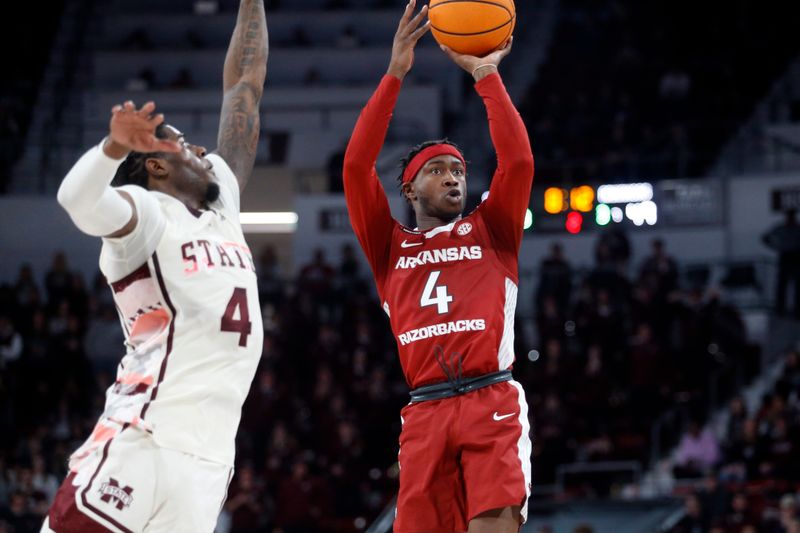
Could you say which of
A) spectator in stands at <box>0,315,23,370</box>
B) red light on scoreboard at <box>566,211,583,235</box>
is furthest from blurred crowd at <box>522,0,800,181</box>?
spectator in stands at <box>0,315,23,370</box>

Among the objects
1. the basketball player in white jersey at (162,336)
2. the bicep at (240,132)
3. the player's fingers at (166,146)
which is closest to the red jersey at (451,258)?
the bicep at (240,132)

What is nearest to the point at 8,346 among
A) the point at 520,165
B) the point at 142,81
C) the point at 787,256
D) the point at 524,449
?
the point at 142,81

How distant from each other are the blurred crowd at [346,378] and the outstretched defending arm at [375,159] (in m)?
11.0

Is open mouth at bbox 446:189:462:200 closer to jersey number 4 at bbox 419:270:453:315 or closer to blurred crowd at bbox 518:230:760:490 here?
jersey number 4 at bbox 419:270:453:315

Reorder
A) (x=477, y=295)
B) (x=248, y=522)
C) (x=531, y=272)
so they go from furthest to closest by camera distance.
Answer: (x=531, y=272)
(x=248, y=522)
(x=477, y=295)

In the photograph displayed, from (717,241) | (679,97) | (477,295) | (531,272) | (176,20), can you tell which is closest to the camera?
(477,295)

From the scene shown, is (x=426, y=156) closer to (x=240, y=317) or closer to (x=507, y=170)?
(x=507, y=170)

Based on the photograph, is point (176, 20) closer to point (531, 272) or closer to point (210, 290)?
point (531, 272)

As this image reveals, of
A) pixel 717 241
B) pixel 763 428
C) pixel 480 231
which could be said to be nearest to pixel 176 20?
pixel 717 241

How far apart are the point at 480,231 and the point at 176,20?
79.8 feet

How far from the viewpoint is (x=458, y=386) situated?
633 cm

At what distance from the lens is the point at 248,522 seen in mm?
17344

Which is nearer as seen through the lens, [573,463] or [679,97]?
[573,463]

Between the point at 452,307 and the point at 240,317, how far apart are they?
1372 millimetres
